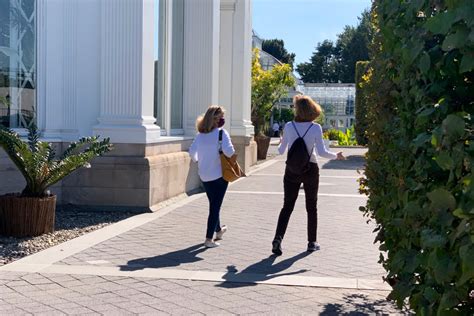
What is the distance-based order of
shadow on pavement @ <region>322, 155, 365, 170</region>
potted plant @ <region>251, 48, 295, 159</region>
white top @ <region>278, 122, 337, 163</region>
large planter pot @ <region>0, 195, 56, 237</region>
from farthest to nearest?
potted plant @ <region>251, 48, 295, 159</region>, shadow on pavement @ <region>322, 155, 365, 170</region>, large planter pot @ <region>0, 195, 56, 237</region>, white top @ <region>278, 122, 337, 163</region>

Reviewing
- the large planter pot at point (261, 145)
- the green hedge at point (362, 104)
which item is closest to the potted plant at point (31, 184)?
the green hedge at point (362, 104)

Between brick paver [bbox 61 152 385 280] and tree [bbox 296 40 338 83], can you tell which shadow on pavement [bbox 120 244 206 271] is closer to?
brick paver [bbox 61 152 385 280]

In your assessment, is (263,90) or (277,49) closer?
(263,90)

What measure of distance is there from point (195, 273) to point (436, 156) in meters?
4.27

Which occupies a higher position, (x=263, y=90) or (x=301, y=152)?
(x=263, y=90)

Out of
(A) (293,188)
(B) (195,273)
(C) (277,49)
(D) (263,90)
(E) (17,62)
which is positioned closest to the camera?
(B) (195,273)

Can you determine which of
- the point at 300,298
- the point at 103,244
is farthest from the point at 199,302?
the point at 103,244

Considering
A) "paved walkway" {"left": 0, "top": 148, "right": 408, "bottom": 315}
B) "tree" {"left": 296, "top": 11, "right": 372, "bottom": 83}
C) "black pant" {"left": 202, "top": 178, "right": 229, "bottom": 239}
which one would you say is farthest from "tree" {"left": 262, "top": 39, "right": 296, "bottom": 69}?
"black pant" {"left": 202, "top": 178, "right": 229, "bottom": 239}

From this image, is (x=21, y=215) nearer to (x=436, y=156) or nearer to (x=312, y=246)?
(x=312, y=246)

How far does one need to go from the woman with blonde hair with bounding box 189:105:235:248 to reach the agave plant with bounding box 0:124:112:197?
1.47m

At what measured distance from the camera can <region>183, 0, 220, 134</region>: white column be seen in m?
13.9

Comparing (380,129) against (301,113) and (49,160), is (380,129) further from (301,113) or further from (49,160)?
(49,160)

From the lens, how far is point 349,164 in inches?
952

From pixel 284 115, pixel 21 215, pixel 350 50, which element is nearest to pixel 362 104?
pixel 21 215
